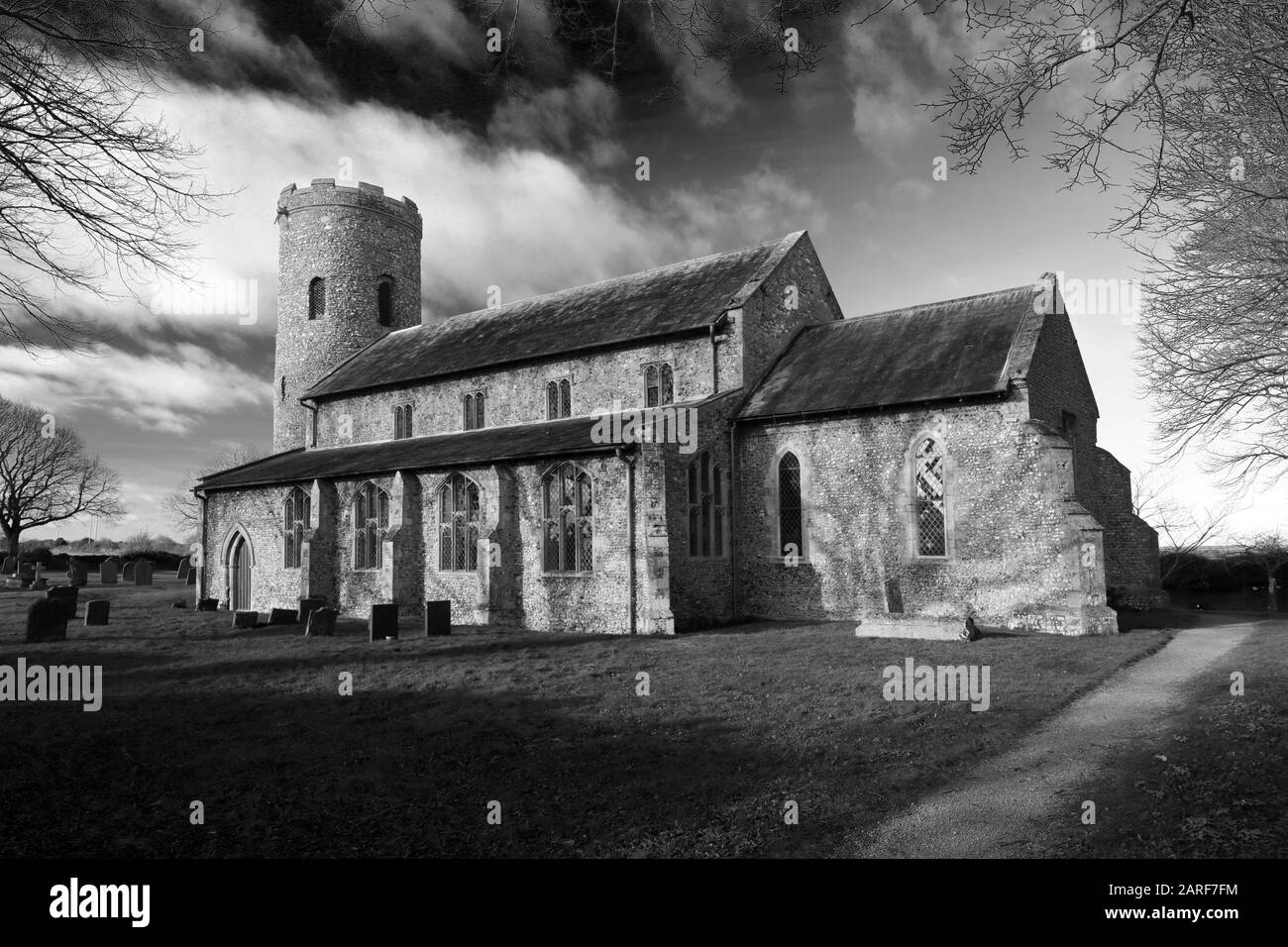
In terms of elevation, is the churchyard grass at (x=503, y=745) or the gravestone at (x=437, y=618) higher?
the gravestone at (x=437, y=618)

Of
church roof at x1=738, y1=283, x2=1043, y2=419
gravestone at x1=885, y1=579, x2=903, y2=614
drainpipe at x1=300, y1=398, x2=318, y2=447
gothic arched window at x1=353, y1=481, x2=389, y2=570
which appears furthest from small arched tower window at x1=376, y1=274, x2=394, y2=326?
gravestone at x1=885, y1=579, x2=903, y2=614

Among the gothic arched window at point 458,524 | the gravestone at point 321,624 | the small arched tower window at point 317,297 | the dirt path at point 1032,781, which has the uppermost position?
the small arched tower window at point 317,297

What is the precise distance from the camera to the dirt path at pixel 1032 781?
5.84 metres

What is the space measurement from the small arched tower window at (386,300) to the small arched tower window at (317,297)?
2.35 meters

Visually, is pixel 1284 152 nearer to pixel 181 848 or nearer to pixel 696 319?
pixel 696 319

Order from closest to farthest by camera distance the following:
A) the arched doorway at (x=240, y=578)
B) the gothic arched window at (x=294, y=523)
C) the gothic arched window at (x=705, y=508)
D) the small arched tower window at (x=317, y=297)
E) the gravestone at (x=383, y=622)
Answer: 1. the gravestone at (x=383, y=622)
2. the gothic arched window at (x=705, y=508)
3. the gothic arched window at (x=294, y=523)
4. the arched doorway at (x=240, y=578)
5. the small arched tower window at (x=317, y=297)

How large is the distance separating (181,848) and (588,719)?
486cm

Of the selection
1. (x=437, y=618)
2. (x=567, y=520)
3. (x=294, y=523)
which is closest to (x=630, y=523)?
(x=567, y=520)

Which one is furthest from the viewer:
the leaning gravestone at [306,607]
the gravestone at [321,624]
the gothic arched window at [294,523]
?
the gothic arched window at [294,523]

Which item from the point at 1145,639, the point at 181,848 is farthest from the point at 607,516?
the point at 181,848

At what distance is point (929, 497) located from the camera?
17.7m

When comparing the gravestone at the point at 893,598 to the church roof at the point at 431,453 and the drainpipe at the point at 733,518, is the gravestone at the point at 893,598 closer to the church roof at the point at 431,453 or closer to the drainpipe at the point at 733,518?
the drainpipe at the point at 733,518

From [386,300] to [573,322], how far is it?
13869 mm

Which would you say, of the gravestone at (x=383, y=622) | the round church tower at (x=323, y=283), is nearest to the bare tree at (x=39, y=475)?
the round church tower at (x=323, y=283)
